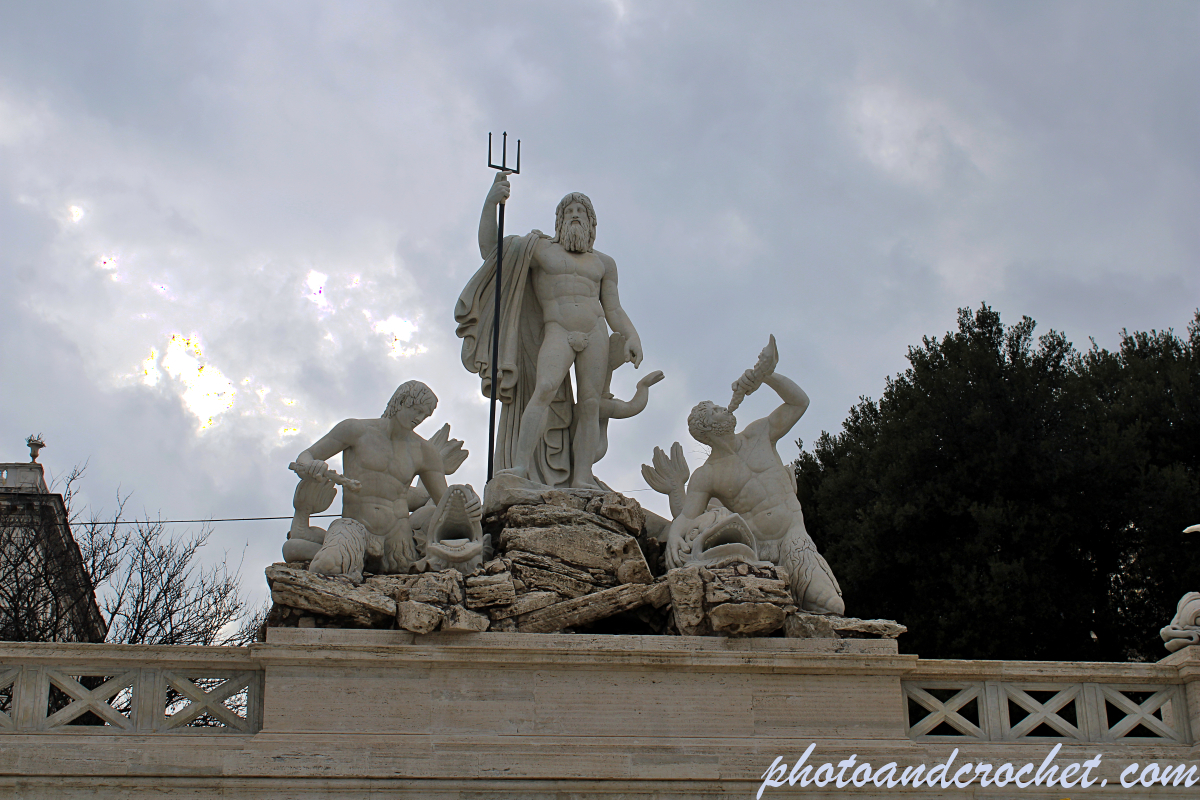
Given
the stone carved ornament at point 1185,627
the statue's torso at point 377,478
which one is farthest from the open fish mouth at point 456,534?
the stone carved ornament at point 1185,627

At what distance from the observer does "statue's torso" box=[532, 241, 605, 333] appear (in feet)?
34.9


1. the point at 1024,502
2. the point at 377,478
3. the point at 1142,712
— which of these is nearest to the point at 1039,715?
the point at 1142,712

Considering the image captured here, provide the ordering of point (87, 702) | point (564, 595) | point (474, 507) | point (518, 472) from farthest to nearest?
point (518, 472), point (474, 507), point (564, 595), point (87, 702)

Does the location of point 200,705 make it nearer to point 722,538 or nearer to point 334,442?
point 334,442

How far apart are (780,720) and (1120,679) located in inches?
95.5

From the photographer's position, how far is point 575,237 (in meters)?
10.9

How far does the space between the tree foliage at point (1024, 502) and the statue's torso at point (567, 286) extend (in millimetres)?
7628

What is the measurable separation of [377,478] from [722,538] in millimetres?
2588

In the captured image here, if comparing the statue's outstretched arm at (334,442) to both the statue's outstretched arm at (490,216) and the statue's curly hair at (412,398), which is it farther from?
the statue's outstretched arm at (490,216)

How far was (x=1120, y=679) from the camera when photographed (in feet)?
27.0

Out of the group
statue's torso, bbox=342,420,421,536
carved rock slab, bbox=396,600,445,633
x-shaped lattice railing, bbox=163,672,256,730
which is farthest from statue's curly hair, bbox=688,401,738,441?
x-shaped lattice railing, bbox=163,672,256,730

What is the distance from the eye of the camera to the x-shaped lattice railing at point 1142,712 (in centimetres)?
809

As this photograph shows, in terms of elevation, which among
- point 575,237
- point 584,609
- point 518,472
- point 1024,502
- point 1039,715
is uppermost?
point 575,237
